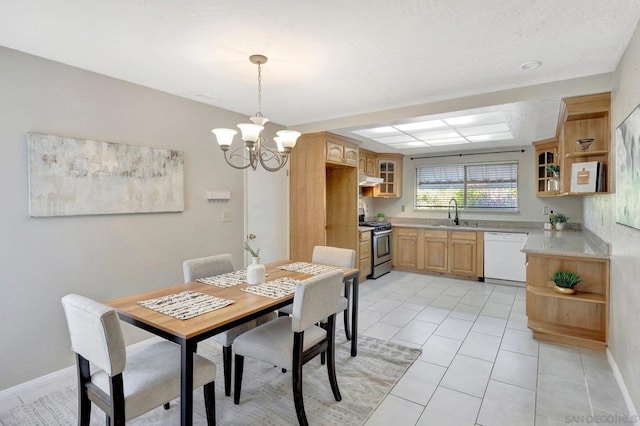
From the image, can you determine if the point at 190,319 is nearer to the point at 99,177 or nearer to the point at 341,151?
the point at 99,177

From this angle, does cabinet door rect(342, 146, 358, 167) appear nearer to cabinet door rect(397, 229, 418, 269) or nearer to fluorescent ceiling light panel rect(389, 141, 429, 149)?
fluorescent ceiling light panel rect(389, 141, 429, 149)

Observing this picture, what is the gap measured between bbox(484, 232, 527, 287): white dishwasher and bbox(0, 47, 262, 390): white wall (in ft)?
14.3

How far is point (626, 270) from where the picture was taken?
2199mm

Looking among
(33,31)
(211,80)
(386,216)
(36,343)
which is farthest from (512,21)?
(386,216)

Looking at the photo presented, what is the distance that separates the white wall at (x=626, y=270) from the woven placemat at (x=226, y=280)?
252cm

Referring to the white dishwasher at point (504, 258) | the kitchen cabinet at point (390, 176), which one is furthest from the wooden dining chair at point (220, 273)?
the kitchen cabinet at point (390, 176)

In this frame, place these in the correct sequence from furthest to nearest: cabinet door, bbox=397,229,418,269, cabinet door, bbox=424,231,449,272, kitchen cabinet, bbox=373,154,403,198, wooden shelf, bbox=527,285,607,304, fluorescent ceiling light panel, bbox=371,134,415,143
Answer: kitchen cabinet, bbox=373,154,403,198 < cabinet door, bbox=397,229,418,269 < cabinet door, bbox=424,231,449,272 < fluorescent ceiling light panel, bbox=371,134,415,143 < wooden shelf, bbox=527,285,607,304

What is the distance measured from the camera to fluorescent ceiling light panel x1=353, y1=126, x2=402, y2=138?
4.22 m

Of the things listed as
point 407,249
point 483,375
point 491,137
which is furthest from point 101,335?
point 407,249

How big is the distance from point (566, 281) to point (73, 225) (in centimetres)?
422

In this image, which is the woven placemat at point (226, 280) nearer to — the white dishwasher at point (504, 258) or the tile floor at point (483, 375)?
the tile floor at point (483, 375)

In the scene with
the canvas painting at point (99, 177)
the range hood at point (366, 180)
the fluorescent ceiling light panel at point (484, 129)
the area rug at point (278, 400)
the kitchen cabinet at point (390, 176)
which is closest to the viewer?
the area rug at point (278, 400)

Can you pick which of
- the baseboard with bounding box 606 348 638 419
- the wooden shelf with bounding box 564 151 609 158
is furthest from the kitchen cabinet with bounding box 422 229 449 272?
the baseboard with bounding box 606 348 638 419

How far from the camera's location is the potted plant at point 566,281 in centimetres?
300
